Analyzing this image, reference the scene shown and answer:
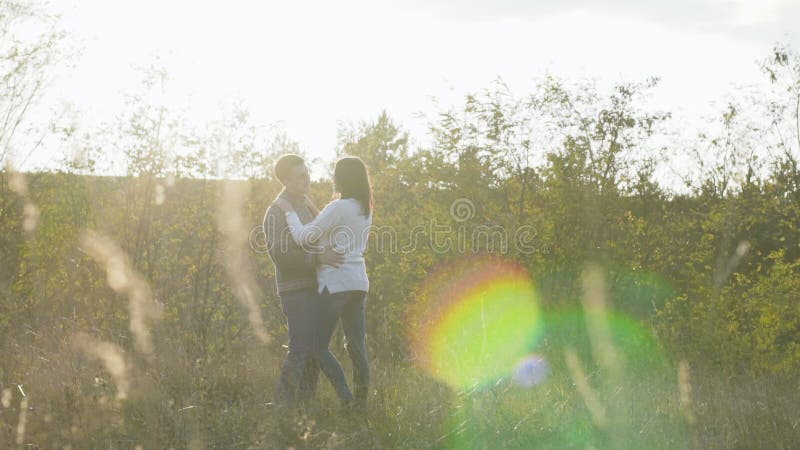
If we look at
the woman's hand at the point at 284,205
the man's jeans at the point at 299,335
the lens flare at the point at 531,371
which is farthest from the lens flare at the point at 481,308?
the woman's hand at the point at 284,205

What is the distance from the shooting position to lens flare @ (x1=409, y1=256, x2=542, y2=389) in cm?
743

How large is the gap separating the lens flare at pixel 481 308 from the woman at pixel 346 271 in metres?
2.38

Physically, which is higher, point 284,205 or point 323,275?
point 284,205

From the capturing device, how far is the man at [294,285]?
474 centimetres

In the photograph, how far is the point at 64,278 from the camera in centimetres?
864

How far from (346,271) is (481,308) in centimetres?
294

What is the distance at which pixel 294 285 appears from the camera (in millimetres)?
4801

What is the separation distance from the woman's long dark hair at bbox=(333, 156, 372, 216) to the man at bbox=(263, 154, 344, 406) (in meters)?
0.29

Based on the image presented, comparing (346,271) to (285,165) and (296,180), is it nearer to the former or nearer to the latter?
(296,180)

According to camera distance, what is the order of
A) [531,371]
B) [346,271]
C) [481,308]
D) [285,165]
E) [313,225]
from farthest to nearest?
[481,308] → [531,371] → [285,165] → [346,271] → [313,225]

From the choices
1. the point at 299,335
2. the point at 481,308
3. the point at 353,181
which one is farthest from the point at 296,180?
the point at 481,308

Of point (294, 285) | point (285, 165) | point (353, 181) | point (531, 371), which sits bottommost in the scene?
point (531, 371)

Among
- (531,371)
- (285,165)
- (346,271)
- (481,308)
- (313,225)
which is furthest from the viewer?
(481,308)

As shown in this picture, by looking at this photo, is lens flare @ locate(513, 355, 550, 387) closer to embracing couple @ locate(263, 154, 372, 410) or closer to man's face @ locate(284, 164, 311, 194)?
embracing couple @ locate(263, 154, 372, 410)
